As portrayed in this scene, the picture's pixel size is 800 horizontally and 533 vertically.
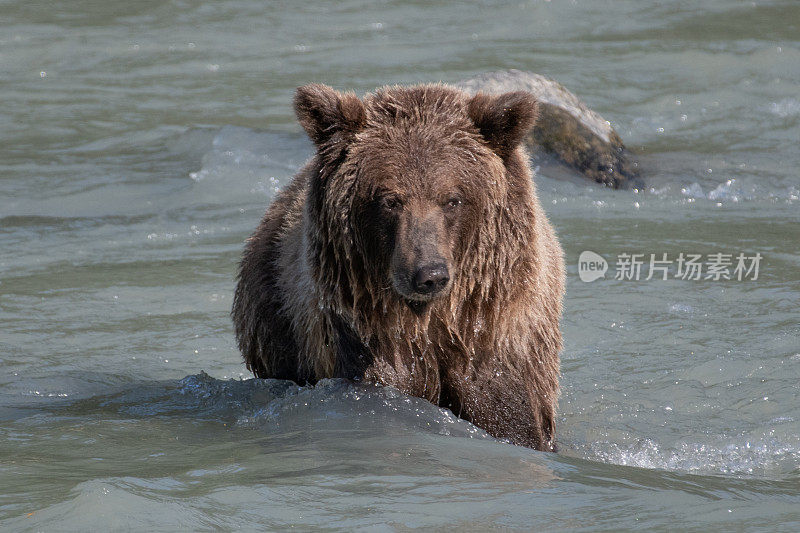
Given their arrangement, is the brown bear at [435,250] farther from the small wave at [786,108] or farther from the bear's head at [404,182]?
the small wave at [786,108]

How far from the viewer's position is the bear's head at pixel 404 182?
5.42 metres

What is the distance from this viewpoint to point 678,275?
948 centimetres

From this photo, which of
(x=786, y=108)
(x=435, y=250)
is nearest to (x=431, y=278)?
(x=435, y=250)

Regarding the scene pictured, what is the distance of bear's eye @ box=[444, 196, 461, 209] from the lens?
5438 mm

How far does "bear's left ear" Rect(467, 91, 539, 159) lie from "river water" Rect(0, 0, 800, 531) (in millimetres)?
1403

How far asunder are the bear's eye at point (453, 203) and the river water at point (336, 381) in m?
1.04

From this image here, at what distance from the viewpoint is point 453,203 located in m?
5.46

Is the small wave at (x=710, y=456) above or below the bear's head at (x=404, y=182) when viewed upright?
below

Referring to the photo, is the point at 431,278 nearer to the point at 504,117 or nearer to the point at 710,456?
the point at 504,117

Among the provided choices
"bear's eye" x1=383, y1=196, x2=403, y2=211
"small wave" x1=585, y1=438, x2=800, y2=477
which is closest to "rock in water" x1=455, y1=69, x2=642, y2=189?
"small wave" x1=585, y1=438, x2=800, y2=477

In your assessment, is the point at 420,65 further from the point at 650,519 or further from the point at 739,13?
the point at 650,519

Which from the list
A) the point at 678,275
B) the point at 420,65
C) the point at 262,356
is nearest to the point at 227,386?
the point at 262,356

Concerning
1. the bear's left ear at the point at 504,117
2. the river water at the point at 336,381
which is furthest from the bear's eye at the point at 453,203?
the river water at the point at 336,381

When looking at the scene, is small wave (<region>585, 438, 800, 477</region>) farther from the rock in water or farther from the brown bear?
the rock in water
